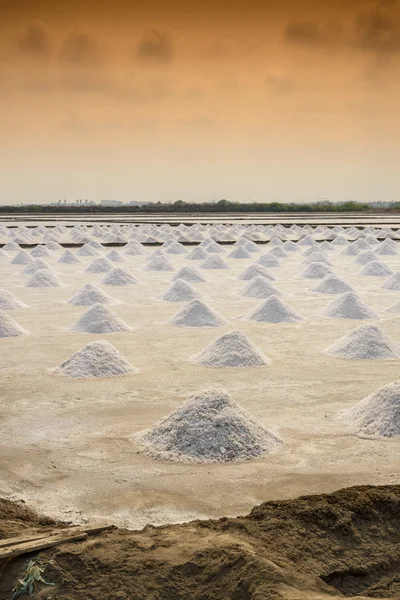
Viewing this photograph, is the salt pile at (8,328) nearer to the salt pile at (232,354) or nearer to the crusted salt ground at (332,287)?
the salt pile at (232,354)

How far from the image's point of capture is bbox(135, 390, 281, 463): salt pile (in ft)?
15.4

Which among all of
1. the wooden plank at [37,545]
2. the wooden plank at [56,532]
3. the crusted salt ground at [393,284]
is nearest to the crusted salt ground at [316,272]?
the crusted salt ground at [393,284]

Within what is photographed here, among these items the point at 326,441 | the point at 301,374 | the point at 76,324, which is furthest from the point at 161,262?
the point at 326,441

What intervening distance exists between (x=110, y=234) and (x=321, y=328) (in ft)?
62.6

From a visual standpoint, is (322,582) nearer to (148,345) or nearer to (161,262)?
(148,345)

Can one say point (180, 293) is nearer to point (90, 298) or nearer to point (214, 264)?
point (90, 298)

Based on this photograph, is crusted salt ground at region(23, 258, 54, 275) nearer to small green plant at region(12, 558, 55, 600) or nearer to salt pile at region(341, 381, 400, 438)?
salt pile at region(341, 381, 400, 438)

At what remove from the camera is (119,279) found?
1452 centimetres

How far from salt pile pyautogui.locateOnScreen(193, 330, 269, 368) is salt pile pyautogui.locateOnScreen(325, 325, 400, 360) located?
35.1 inches

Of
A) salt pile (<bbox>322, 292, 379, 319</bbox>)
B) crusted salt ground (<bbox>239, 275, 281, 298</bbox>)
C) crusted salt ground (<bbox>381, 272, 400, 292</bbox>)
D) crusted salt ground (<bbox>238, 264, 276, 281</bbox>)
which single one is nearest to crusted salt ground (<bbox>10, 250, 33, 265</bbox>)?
crusted salt ground (<bbox>238, 264, 276, 281</bbox>)

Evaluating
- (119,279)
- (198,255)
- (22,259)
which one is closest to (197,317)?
(119,279)

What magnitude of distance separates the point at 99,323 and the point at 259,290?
4.11 meters

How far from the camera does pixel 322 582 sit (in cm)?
295

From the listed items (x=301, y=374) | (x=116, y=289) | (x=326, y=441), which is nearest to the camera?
(x=326, y=441)
